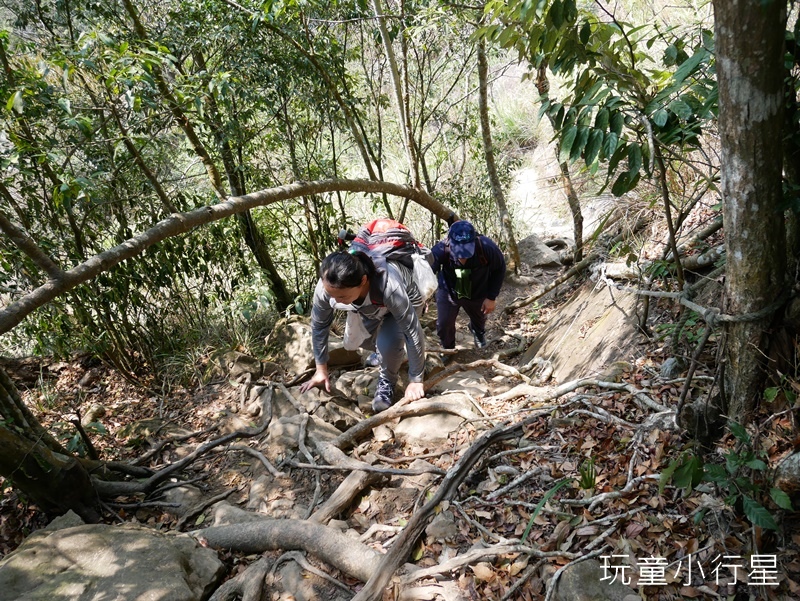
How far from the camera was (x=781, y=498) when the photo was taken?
65.6 inches

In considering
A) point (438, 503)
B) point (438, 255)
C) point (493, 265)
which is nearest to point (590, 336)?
point (493, 265)

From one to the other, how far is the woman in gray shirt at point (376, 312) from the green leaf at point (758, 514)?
7.32 ft

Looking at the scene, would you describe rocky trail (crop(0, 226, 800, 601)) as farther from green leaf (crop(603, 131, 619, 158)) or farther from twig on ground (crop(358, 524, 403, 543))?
green leaf (crop(603, 131, 619, 158))

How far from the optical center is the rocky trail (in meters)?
2.02

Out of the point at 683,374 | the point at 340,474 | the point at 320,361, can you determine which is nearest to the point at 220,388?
the point at 320,361

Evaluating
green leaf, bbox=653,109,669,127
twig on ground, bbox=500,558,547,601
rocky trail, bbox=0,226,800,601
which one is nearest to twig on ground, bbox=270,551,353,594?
rocky trail, bbox=0,226,800,601

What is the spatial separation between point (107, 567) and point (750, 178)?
10.8 feet

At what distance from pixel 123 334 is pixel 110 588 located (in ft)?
11.7

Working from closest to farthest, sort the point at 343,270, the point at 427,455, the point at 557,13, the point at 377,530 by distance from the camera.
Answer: the point at 557,13 → the point at 377,530 → the point at 343,270 → the point at 427,455

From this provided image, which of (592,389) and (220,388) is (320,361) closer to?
(220,388)

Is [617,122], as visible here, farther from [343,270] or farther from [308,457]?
[308,457]

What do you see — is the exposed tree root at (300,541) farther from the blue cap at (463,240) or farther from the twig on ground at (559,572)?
the blue cap at (463,240)

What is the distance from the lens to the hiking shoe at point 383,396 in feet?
13.3

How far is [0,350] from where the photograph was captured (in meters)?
5.62
